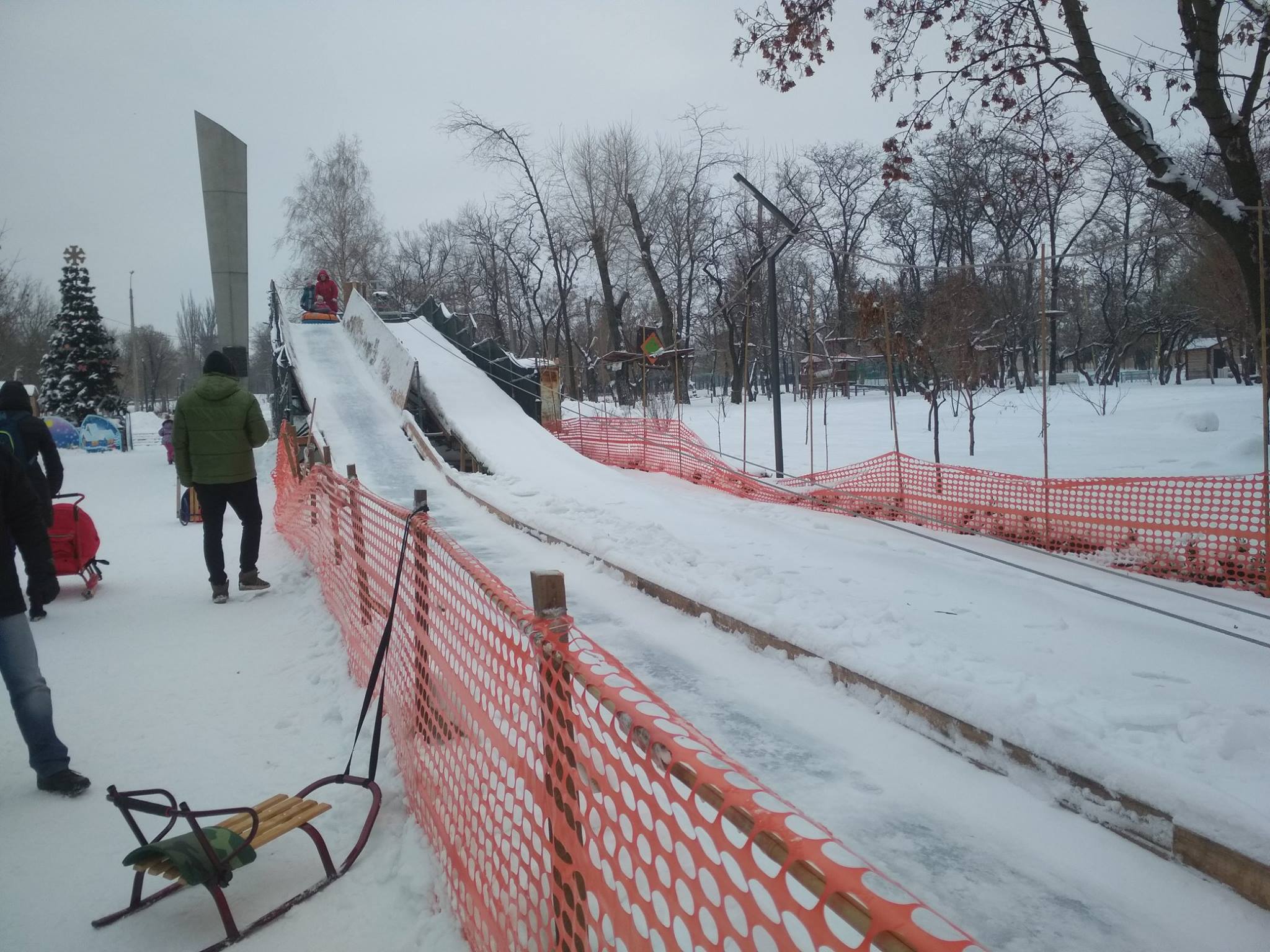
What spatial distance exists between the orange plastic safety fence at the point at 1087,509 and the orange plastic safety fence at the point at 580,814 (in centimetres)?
410

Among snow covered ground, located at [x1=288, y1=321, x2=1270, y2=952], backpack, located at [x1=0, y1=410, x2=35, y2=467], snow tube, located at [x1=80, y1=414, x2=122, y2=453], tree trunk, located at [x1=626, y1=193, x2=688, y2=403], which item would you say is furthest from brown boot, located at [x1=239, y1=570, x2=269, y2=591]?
snow tube, located at [x1=80, y1=414, x2=122, y2=453]

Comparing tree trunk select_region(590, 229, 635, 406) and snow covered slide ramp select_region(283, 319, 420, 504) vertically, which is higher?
tree trunk select_region(590, 229, 635, 406)

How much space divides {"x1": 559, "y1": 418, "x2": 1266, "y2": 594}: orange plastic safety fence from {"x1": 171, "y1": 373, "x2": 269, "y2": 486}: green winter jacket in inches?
221

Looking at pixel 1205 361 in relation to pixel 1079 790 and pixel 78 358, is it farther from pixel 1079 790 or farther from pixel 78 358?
pixel 78 358

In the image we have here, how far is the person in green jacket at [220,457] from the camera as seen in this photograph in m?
6.66

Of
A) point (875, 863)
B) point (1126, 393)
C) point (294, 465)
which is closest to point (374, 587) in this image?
point (875, 863)

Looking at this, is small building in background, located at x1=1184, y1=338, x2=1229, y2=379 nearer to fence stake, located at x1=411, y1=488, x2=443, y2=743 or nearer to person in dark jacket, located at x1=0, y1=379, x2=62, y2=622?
fence stake, located at x1=411, y1=488, x2=443, y2=743

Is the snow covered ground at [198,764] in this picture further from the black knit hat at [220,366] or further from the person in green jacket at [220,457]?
the black knit hat at [220,366]

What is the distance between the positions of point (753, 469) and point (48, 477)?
12893mm

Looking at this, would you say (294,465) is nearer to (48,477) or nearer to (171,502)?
(48,477)

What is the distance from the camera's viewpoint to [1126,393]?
31.8 m

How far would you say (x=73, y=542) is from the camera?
22.2 ft

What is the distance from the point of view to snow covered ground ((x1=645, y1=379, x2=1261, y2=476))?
43.1 feet

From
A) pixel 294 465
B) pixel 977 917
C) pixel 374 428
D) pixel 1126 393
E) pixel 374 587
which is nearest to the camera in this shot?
pixel 977 917
